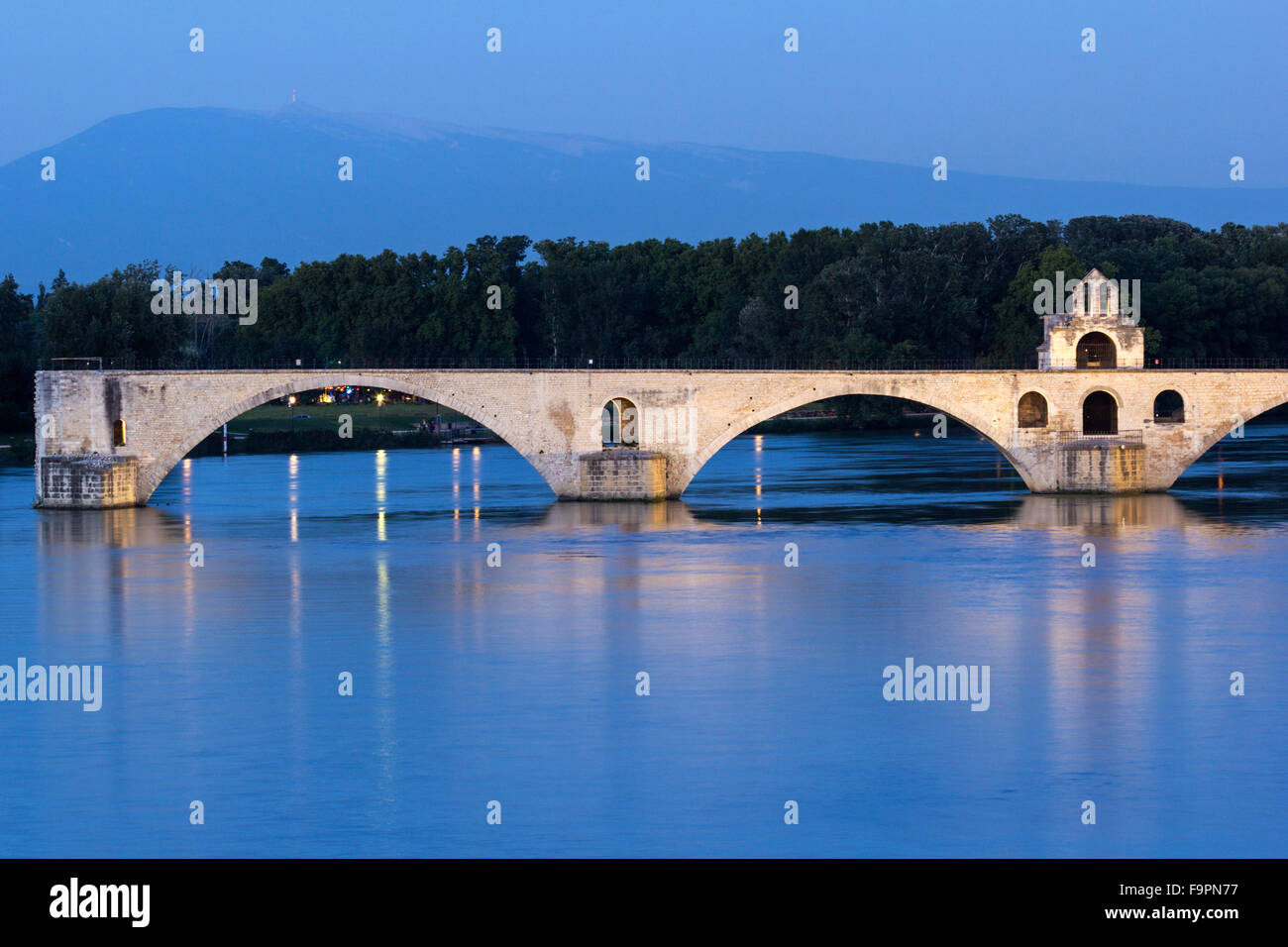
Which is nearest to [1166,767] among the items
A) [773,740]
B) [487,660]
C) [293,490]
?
[773,740]

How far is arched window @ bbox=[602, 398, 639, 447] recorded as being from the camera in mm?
62531

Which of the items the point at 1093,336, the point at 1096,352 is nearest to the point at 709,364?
the point at 1093,336

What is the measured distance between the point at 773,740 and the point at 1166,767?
5551mm

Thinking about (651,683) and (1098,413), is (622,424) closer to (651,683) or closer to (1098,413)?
(1098,413)

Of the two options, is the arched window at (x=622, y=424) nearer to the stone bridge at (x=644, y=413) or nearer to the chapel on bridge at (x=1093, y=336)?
the stone bridge at (x=644, y=413)

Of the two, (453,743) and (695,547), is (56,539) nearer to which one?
(695,547)

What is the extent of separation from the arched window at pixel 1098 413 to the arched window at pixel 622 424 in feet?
54.9

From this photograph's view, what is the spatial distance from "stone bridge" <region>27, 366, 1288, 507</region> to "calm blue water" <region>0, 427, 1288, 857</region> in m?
1.96

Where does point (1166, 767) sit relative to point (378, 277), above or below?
below

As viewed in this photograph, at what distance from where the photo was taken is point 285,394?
194ft

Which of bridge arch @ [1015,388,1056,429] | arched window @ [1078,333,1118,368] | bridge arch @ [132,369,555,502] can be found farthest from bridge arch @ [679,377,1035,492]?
bridge arch @ [132,369,555,502]

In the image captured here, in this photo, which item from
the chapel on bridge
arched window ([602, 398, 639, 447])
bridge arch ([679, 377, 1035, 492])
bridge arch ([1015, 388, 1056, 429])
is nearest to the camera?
bridge arch ([679, 377, 1035, 492])

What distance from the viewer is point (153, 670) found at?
105 feet

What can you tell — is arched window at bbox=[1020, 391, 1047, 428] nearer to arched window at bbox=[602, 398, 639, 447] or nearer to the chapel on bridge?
the chapel on bridge
